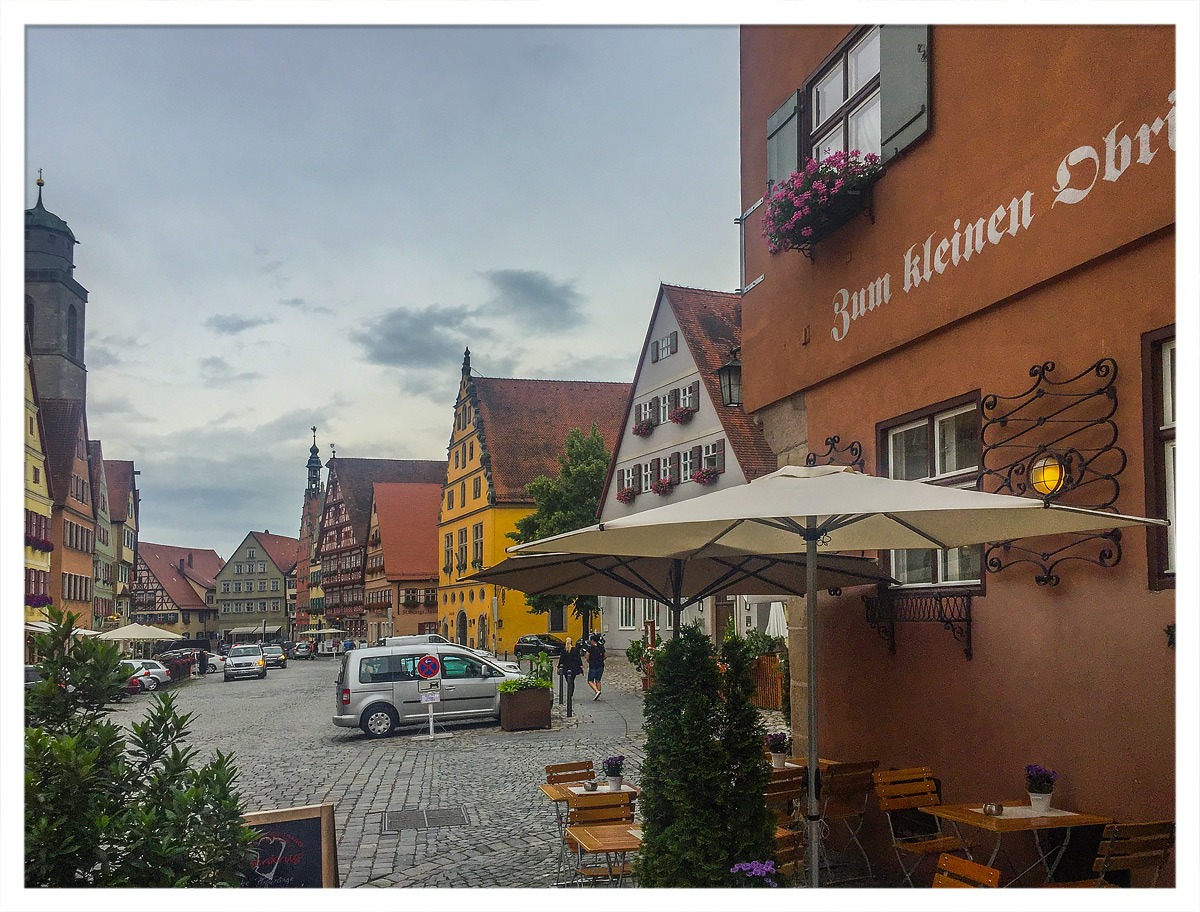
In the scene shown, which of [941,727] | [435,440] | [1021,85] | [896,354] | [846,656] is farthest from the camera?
[435,440]

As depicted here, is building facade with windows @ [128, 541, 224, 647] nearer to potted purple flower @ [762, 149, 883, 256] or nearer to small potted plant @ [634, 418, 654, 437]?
small potted plant @ [634, 418, 654, 437]

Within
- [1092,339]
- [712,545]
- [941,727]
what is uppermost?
[1092,339]

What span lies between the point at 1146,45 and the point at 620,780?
19.5 feet

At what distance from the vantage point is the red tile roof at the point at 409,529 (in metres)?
72.7

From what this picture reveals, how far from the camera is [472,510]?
58375 millimetres

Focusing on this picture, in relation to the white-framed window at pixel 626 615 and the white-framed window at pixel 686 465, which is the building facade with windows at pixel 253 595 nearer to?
the white-framed window at pixel 626 615

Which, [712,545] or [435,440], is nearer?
[712,545]

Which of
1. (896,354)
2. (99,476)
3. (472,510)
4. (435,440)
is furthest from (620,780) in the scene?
(435,440)

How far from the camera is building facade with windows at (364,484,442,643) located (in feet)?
230

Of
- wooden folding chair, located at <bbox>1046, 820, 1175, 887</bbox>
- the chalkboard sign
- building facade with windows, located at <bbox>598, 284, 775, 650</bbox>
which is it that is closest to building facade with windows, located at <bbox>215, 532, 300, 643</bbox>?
building facade with windows, located at <bbox>598, 284, 775, 650</bbox>

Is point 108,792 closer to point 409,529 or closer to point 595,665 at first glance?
point 595,665

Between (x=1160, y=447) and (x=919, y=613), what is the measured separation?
8.19 feet

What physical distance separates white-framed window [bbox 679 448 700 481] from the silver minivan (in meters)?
11.6
